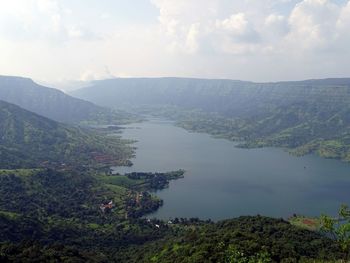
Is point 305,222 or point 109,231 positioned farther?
point 305,222

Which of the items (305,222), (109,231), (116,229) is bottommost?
(116,229)

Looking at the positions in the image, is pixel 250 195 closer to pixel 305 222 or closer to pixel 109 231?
pixel 305 222

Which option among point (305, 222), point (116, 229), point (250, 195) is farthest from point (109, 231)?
point (250, 195)

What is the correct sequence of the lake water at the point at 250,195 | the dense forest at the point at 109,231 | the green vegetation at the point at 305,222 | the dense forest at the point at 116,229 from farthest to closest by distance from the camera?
the lake water at the point at 250,195, the green vegetation at the point at 305,222, the dense forest at the point at 109,231, the dense forest at the point at 116,229

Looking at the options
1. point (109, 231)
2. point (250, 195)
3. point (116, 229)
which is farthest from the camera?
point (250, 195)

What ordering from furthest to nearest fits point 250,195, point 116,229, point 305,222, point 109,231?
1. point 250,195
2. point 305,222
3. point 116,229
4. point 109,231

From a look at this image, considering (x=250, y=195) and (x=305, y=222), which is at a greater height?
(x=305, y=222)

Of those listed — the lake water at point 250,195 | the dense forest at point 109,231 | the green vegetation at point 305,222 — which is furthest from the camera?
the lake water at point 250,195

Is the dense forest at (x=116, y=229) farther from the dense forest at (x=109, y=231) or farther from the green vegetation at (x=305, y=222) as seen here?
the green vegetation at (x=305, y=222)

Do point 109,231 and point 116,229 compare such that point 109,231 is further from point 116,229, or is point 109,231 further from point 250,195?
point 250,195

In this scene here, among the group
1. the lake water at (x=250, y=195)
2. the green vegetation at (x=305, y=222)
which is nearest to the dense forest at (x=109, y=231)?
the lake water at (x=250, y=195)

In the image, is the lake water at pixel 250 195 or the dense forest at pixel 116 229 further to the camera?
the lake water at pixel 250 195

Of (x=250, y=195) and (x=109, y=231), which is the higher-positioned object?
(x=109, y=231)
